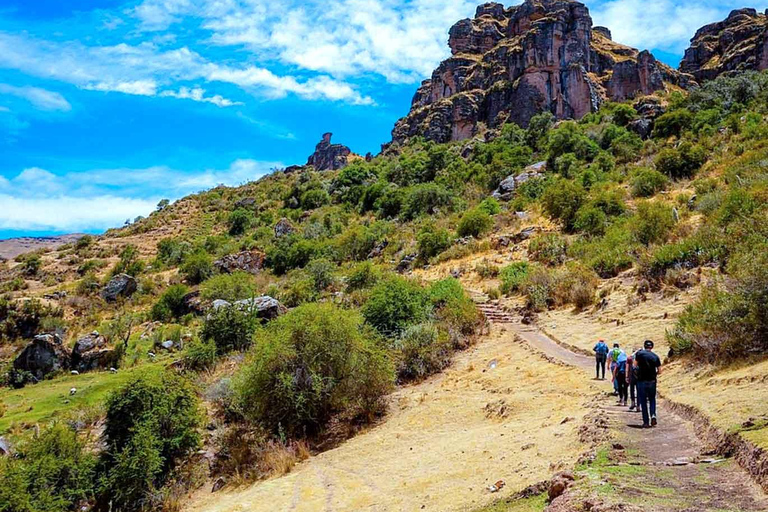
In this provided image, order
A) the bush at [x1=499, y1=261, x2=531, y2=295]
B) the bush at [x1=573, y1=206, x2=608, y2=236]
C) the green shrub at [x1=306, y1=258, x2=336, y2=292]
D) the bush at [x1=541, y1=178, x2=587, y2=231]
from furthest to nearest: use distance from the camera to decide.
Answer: the bush at [x1=541, y1=178, x2=587, y2=231]
the green shrub at [x1=306, y1=258, x2=336, y2=292]
the bush at [x1=573, y1=206, x2=608, y2=236]
the bush at [x1=499, y1=261, x2=531, y2=295]

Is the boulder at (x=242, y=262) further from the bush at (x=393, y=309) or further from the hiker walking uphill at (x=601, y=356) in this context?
the hiker walking uphill at (x=601, y=356)

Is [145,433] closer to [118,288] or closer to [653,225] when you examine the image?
[653,225]

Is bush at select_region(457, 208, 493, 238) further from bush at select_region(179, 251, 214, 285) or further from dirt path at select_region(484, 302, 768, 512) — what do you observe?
dirt path at select_region(484, 302, 768, 512)

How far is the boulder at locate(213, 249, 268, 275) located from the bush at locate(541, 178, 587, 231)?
71.3ft

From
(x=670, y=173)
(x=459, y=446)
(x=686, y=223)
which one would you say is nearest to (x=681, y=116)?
(x=670, y=173)

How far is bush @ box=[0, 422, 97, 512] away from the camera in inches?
412

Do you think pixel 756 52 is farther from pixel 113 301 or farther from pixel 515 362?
pixel 113 301

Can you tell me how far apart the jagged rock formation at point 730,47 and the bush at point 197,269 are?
63.1 metres

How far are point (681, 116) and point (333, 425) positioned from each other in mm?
40815

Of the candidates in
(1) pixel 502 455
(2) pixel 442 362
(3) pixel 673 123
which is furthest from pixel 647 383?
(3) pixel 673 123

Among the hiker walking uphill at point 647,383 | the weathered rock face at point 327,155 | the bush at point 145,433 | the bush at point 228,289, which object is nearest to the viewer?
the hiker walking uphill at point 647,383

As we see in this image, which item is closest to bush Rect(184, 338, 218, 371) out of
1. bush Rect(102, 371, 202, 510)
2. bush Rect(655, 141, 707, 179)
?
bush Rect(102, 371, 202, 510)

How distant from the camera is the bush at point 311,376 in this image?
13.1 m

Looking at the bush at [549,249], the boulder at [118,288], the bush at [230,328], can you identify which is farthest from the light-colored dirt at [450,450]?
the boulder at [118,288]
